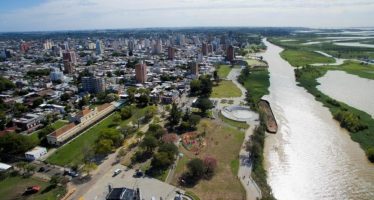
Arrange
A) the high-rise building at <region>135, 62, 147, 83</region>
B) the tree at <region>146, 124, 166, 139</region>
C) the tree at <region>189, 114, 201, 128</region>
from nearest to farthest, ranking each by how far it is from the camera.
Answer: the tree at <region>146, 124, 166, 139</region> → the tree at <region>189, 114, 201, 128</region> → the high-rise building at <region>135, 62, 147, 83</region>

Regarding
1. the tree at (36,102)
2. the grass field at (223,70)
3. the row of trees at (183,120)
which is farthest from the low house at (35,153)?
the grass field at (223,70)

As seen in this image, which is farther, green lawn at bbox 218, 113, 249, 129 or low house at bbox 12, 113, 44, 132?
low house at bbox 12, 113, 44, 132

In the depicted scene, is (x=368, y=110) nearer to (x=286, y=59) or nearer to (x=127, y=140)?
(x=127, y=140)

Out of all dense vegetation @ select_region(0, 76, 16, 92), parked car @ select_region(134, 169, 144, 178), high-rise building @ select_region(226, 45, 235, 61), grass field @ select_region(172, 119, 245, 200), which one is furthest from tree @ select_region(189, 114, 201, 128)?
high-rise building @ select_region(226, 45, 235, 61)

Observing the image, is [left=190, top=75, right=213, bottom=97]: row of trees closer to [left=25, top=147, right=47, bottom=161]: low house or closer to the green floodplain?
the green floodplain

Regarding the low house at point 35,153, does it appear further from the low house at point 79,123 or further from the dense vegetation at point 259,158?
the dense vegetation at point 259,158

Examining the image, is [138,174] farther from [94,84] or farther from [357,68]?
[357,68]
